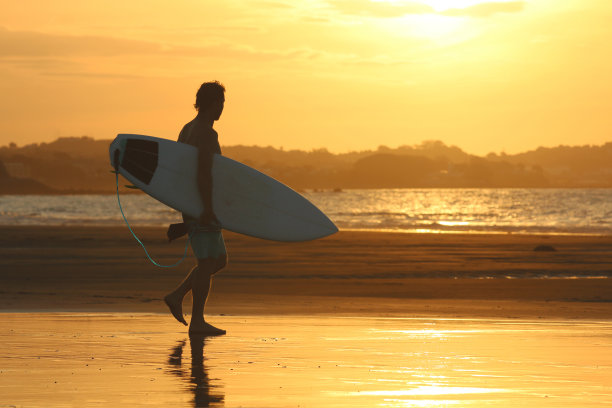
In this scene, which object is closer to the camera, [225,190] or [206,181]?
[206,181]

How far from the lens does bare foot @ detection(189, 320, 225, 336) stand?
7645 mm

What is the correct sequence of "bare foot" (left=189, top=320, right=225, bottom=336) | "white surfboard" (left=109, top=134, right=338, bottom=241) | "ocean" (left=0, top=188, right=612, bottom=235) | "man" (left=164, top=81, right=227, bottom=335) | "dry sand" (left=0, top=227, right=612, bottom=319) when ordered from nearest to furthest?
1. "bare foot" (left=189, top=320, right=225, bottom=336)
2. "man" (left=164, top=81, right=227, bottom=335)
3. "white surfboard" (left=109, top=134, right=338, bottom=241)
4. "dry sand" (left=0, top=227, right=612, bottom=319)
5. "ocean" (left=0, top=188, right=612, bottom=235)

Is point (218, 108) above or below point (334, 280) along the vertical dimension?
above

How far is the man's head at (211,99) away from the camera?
26.5ft

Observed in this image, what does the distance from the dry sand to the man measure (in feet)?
5.71

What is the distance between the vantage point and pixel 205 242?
25.8 feet

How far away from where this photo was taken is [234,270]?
17.2 metres

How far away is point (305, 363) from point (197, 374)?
753 mm

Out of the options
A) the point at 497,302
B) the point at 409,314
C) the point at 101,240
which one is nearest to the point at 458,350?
the point at 409,314

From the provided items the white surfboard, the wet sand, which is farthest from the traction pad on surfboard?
the wet sand

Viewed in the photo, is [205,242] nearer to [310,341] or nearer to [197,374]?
[310,341]

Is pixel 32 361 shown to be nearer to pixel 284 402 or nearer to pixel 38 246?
pixel 284 402

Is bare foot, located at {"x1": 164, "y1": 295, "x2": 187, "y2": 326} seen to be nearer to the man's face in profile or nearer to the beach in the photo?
the beach

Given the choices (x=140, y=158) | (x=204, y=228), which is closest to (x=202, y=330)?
(x=204, y=228)
